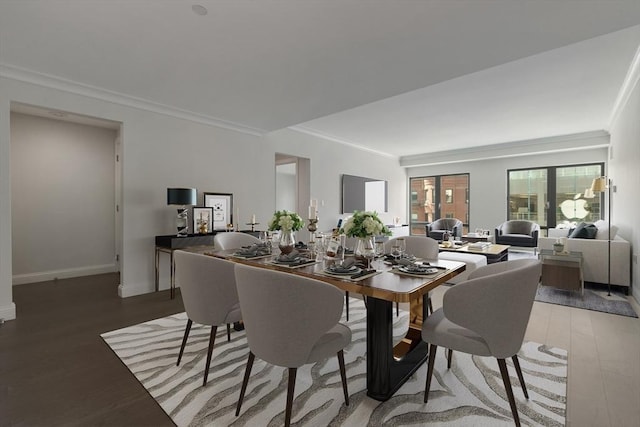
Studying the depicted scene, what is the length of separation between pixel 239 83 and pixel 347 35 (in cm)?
142

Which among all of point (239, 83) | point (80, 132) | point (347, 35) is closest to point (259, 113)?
point (239, 83)

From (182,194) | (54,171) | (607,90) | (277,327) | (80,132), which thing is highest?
(607,90)

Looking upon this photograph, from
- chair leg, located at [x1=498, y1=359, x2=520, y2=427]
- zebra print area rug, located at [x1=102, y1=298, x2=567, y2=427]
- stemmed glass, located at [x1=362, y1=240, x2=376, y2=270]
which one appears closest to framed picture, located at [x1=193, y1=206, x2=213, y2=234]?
zebra print area rug, located at [x1=102, y1=298, x2=567, y2=427]

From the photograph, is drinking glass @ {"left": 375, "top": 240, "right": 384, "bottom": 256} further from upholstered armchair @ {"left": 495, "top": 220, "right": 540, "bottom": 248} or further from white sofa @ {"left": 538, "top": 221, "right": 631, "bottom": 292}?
upholstered armchair @ {"left": 495, "top": 220, "right": 540, "bottom": 248}

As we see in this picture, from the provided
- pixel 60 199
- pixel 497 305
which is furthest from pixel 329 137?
pixel 497 305

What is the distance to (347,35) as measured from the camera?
240 cm

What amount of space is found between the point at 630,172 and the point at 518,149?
369 cm

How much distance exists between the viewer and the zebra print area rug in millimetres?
1658

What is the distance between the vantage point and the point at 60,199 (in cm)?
479

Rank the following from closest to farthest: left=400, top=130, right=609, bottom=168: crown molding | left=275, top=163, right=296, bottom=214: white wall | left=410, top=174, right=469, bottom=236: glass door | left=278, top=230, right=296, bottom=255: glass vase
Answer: left=278, top=230, right=296, bottom=255: glass vase, left=400, top=130, right=609, bottom=168: crown molding, left=410, top=174, right=469, bottom=236: glass door, left=275, top=163, right=296, bottom=214: white wall

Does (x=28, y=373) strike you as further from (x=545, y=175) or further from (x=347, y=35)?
(x=545, y=175)

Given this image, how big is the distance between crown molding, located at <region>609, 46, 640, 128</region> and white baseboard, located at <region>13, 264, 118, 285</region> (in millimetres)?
7571

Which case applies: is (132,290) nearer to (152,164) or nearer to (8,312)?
(8,312)

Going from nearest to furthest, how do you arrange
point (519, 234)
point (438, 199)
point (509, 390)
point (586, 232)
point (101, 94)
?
1. point (509, 390)
2. point (101, 94)
3. point (586, 232)
4. point (519, 234)
5. point (438, 199)
